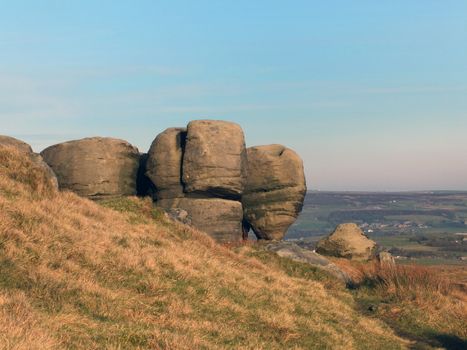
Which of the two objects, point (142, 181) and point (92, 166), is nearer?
point (92, 166)

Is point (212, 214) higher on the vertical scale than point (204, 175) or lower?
lower

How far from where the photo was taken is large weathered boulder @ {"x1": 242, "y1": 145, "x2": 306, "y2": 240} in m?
45.5

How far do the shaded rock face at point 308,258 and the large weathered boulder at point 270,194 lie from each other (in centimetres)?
1249

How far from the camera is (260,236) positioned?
153ft

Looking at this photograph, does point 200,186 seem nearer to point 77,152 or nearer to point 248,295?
point 77,152

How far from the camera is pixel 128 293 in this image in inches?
524

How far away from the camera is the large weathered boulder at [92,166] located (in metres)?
39.9

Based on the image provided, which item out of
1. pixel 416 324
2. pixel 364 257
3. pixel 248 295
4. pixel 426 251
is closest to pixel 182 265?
pixel 248 295

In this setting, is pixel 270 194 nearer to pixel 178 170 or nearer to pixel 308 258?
pixel 178 170

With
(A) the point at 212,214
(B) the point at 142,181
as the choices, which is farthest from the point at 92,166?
(A) the point at 212,214

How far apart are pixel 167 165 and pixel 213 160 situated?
403 cm

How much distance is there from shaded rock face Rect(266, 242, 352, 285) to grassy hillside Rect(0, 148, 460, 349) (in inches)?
167

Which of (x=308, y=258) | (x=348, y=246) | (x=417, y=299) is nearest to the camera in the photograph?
(x=417, y=299)

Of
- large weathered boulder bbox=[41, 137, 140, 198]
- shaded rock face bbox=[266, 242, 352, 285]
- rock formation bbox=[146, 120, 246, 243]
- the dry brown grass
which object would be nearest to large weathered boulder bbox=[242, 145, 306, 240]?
rock formation bbox=[146, 120, 246, 243]
